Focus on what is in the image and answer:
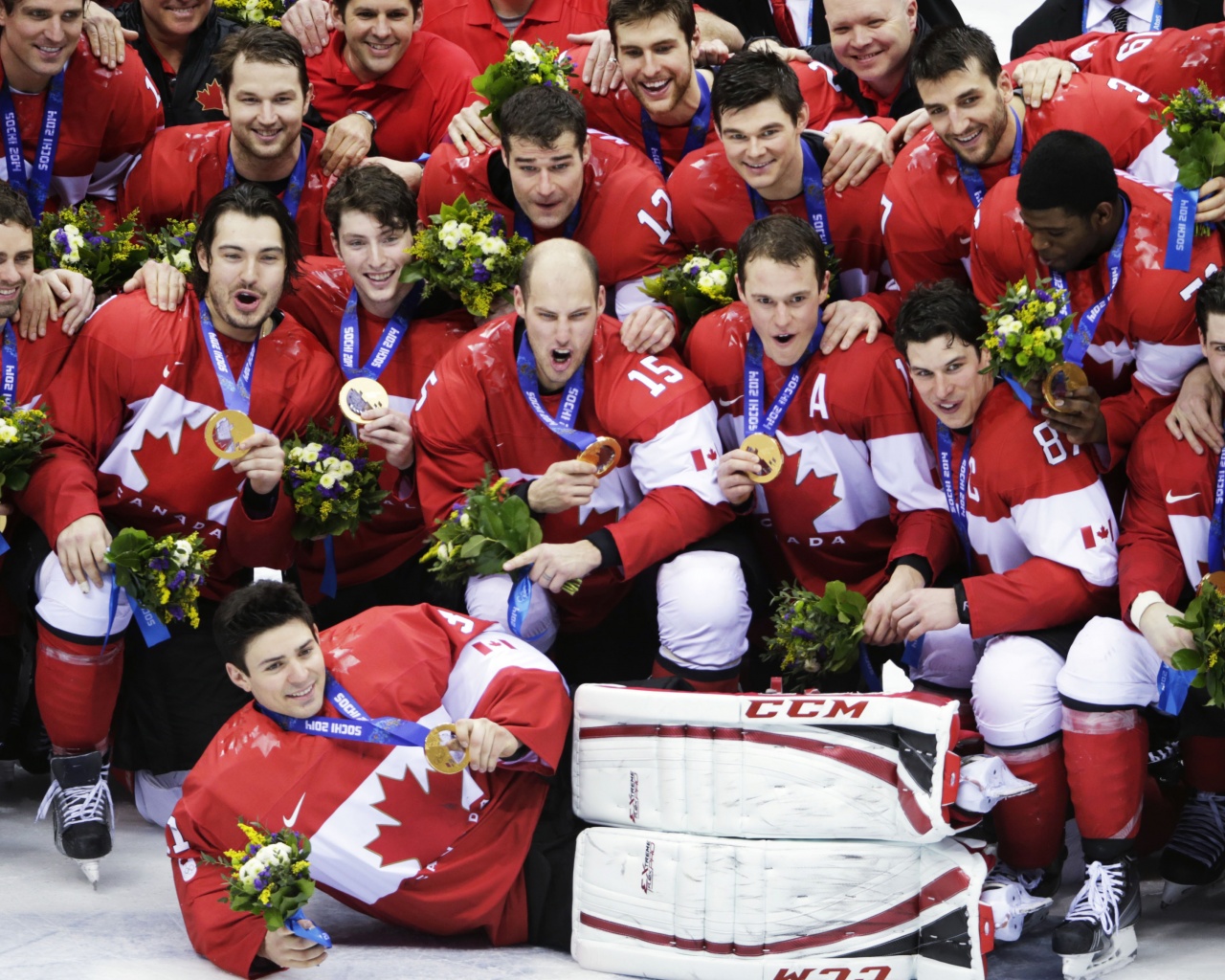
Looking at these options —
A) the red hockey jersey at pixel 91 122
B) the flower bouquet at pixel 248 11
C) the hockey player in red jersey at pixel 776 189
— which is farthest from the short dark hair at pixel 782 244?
the flower bouquet at pixel 248 11

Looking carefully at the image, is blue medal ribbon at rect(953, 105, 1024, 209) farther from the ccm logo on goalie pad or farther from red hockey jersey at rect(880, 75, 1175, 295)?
the ccm logo on goalie pad

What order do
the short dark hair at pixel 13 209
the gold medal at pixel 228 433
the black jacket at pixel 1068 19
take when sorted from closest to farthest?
the gold medal at pixel 228 433 < the short dark hair at pixel 13 209 < the black jacket at pixel 1068 19

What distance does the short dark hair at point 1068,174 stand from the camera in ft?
14.6

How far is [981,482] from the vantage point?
15.5 ft

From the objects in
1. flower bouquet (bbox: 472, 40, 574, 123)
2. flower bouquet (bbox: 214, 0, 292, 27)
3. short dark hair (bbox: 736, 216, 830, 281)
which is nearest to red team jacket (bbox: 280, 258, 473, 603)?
flower bouquet (bbox: 472, 40, 574, 123)

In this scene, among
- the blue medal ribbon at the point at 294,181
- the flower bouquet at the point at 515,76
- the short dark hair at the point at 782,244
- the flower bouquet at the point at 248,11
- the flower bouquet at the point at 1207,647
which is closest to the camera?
the flower bouquet at the point at 1207,647

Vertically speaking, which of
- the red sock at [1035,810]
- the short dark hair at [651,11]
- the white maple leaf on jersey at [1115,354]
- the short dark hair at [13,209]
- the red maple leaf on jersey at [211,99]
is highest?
the short dark hair at [651,11]

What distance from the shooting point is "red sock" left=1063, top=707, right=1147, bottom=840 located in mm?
4324

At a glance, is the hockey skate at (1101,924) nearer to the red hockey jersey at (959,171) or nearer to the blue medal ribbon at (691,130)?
the red hockey jersey at (959,171)

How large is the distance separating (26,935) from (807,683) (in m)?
Result: 2.29

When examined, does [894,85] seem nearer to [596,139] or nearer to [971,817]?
[596,139]

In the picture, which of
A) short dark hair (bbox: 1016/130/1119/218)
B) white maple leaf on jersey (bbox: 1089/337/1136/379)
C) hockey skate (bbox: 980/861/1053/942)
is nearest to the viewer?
hockey skate (bbox: 980/861/1053/942)

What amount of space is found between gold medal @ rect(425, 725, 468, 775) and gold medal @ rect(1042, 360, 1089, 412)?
1852mm

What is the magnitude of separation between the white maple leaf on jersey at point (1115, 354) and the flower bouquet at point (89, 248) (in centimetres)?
315
